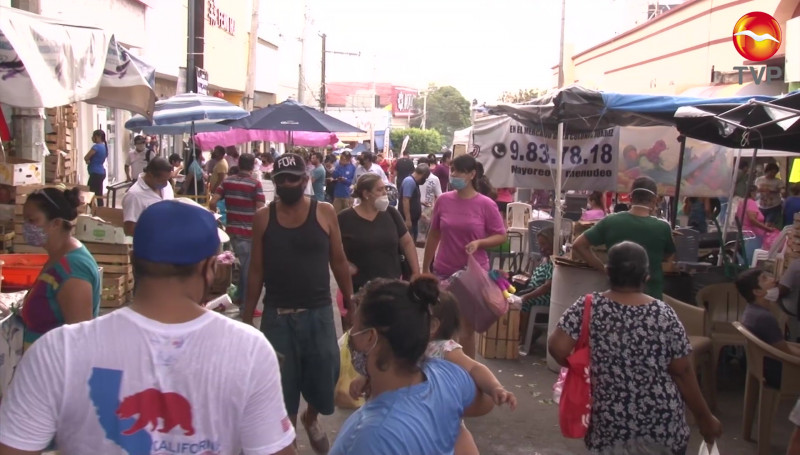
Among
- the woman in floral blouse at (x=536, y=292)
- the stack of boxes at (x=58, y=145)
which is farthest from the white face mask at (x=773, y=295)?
the stack of boxes at (x=58, y=145)

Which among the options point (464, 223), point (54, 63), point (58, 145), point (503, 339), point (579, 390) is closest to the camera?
point (579, 390)

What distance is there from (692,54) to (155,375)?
22963 mm

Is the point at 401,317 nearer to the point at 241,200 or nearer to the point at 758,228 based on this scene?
the point at 241,200

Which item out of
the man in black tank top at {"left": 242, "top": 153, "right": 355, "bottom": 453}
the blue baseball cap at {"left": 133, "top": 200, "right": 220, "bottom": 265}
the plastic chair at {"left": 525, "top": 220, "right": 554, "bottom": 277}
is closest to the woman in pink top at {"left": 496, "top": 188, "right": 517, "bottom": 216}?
the plastic chair at {"left": 525, "top": 220, "right": 554, "bottom": 277}

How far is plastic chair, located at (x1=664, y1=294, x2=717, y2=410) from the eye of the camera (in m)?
6.66

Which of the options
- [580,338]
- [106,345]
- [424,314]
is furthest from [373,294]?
[580,338]

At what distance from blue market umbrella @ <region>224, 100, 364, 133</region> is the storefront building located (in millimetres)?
8723

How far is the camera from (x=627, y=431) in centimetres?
386

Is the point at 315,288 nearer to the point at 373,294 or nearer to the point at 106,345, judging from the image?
the point at 373,294

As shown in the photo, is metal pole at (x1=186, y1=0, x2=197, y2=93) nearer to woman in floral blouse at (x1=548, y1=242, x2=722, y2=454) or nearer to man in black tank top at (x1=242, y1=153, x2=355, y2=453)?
man in black tank top at (x1=242, y1=153, x2=355, y2=453)

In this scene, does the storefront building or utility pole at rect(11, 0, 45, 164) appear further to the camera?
the storefront building

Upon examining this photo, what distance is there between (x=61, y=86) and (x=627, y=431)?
377cm

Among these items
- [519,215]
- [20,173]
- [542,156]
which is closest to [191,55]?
[519,215]

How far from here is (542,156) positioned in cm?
1101
